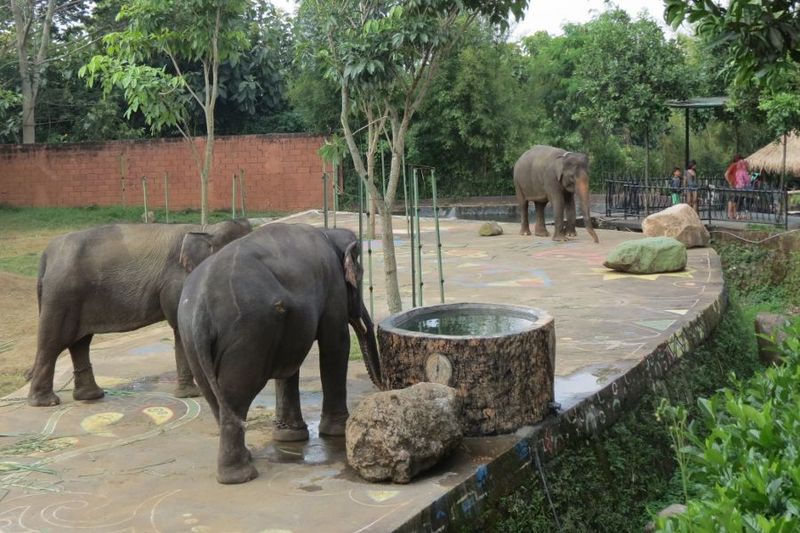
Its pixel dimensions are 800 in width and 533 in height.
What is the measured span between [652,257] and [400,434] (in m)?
8.04

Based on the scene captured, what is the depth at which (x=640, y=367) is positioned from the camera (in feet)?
24.3

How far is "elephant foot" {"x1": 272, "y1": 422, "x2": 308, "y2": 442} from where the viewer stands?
5.81m

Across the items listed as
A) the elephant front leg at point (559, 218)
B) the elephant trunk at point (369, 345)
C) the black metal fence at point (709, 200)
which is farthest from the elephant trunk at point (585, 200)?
the elephant trunk at point (369, 345)

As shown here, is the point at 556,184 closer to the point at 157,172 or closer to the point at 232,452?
the point at 232,452

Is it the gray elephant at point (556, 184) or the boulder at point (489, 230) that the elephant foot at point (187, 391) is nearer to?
the gray elephant at point (556, 184)

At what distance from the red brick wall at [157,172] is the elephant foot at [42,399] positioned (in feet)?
61.6

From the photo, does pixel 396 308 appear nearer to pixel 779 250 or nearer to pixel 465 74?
pixel 779 250

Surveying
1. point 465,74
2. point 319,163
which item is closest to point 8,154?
point 319,163

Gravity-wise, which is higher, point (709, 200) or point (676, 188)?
point (676, 188)

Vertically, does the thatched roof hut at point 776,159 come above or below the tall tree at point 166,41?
below

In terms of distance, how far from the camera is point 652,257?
39.9 feet

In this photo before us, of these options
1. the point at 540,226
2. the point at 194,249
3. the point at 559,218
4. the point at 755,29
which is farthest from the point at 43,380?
the point at 540,226

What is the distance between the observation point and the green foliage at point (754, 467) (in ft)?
9.64

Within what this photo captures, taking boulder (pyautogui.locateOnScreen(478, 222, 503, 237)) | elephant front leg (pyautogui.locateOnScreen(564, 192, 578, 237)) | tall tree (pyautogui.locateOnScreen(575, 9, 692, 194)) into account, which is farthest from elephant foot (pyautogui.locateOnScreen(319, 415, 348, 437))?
tall tree (pyautogui.locateOnScreen(575, 9, 692, 194))
